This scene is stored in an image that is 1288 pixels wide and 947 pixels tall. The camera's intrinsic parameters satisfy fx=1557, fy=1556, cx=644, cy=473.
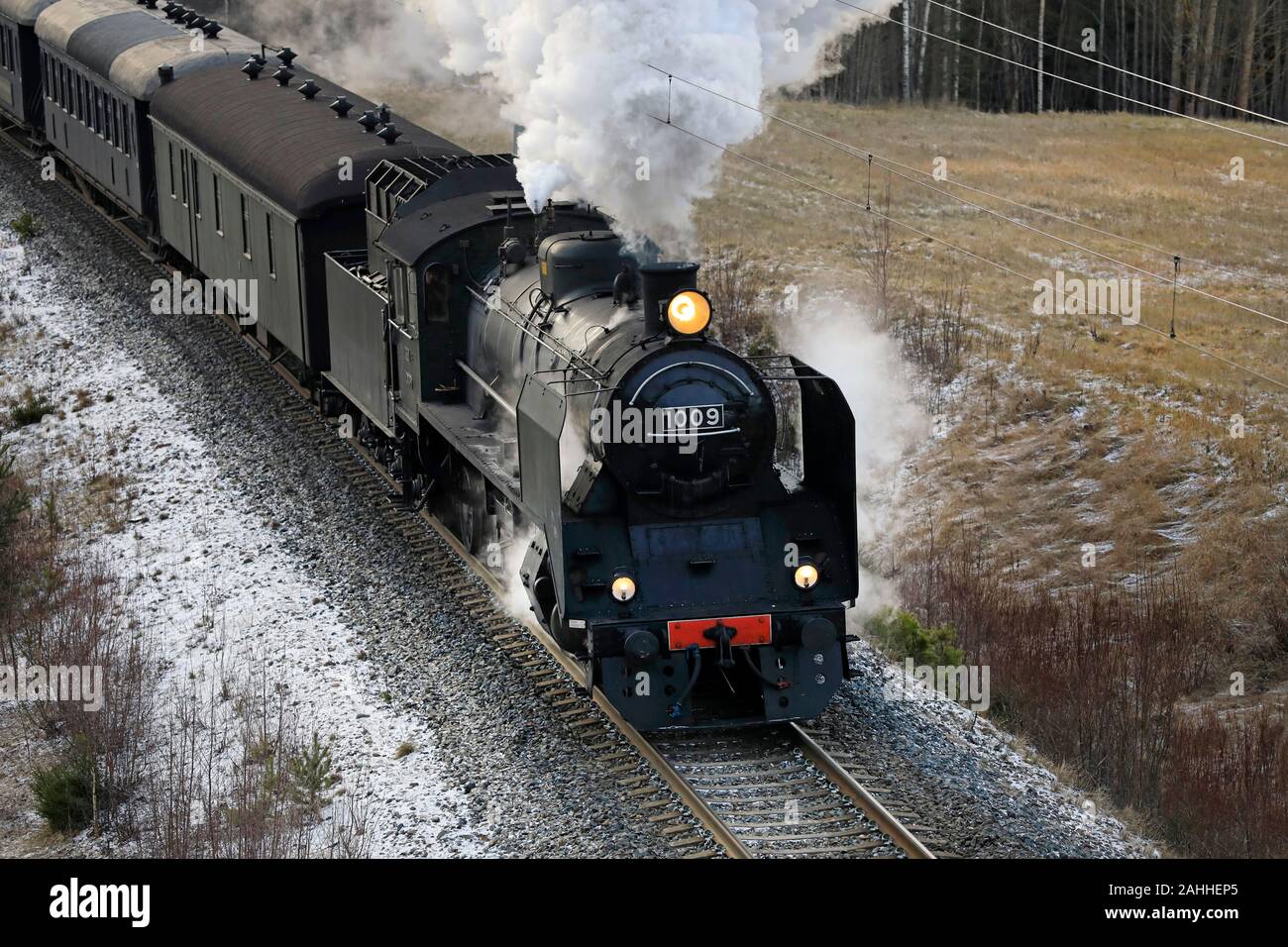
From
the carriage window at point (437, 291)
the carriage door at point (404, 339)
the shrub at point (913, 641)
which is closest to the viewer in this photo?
the shrub at point (913, 641)

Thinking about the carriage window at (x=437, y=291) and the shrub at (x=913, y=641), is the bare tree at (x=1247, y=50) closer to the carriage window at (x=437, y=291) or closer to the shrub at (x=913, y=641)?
the shrub at (x=913, y=641)

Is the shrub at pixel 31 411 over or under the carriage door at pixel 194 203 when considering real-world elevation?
under

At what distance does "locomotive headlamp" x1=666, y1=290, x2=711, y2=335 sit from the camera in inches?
374

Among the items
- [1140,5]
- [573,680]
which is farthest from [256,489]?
[1140,5]

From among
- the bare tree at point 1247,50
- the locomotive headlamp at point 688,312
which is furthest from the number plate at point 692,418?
the bare tree at point 1247,50

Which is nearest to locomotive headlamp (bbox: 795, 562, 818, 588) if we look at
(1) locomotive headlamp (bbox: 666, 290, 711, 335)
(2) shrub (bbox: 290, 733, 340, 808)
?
(1) locomotive headlamp (bbox: 666, 290, 711, 335)

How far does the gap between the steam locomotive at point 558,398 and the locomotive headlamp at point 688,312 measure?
1cm

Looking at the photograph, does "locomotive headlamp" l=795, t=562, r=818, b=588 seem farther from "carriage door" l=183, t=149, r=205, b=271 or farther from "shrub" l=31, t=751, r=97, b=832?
"carriage door" l=183, t=149, r=205, b=271

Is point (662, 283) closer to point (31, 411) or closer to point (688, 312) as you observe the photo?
point (688, 312)

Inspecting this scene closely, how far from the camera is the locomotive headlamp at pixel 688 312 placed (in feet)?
31.2

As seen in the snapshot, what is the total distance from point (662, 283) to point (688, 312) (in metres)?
0.24

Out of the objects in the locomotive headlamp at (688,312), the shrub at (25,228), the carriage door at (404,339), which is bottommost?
the locomotive headlamp at (688,312)

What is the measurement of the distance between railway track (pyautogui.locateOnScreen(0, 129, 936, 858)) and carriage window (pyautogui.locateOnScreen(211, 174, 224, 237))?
758cm

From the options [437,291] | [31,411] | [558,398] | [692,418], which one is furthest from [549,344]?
[31,411]
